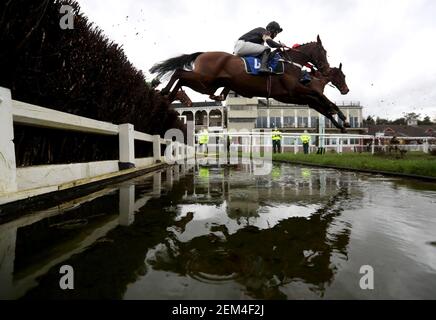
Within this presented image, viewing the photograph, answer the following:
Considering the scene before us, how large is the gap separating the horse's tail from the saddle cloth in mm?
1525

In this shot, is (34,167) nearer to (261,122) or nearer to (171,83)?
(171,83)

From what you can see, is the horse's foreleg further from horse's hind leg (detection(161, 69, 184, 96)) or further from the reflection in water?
the reflection in water

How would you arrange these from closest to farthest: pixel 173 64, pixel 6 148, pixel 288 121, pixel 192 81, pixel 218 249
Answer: pixel 218 249 → pixel 6 148 → pixel 192 81 → pixel 173 64 → pixel 288 121

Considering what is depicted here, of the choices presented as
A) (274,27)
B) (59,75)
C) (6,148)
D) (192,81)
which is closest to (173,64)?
(192,81)

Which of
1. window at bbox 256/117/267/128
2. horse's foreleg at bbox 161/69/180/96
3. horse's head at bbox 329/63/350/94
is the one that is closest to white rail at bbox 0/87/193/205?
horse's foreleg at bbox 161/69/180/96

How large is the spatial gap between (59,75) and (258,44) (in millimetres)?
5212

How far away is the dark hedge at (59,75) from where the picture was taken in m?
4.19

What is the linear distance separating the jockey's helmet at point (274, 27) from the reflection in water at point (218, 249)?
240 inches

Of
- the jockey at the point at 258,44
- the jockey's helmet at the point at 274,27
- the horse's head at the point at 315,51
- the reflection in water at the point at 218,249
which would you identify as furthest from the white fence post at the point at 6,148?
the horse's head at the point at 315,51

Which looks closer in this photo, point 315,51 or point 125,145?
A: point 125,145

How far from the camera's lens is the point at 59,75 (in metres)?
5.38

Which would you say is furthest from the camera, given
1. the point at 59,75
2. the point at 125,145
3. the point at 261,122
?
the point at 261,122

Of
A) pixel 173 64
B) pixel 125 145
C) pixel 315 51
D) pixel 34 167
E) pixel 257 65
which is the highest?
pixel 315 51

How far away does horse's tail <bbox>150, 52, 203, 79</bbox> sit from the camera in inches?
335
